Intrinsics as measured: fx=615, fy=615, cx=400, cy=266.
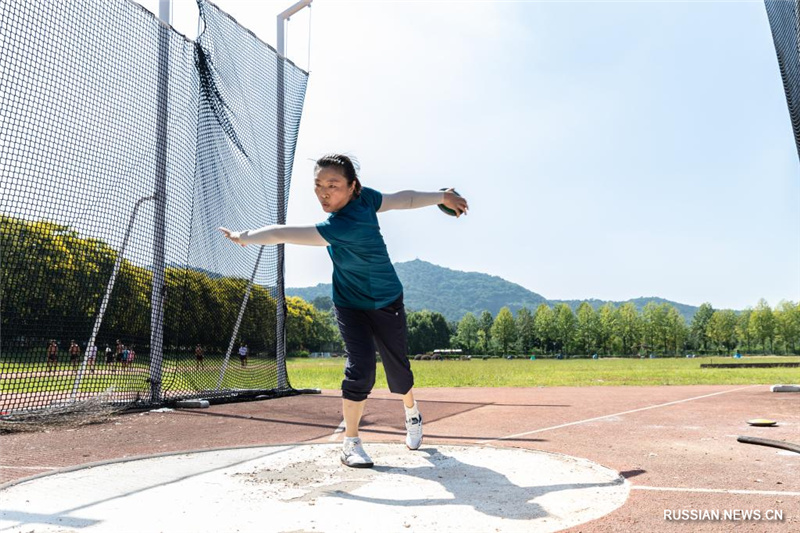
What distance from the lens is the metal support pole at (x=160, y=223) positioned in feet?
27.0

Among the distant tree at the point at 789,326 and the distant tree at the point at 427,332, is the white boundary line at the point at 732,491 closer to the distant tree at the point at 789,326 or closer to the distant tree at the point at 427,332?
the distant tree at the point at 789,326

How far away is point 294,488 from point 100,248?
640cm

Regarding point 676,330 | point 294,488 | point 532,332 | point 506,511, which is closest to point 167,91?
point 294,488

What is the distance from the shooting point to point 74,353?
8.08 metres

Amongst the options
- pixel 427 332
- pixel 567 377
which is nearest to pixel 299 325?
pixel 427 332

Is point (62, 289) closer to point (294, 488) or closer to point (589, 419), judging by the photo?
point (294, 488)

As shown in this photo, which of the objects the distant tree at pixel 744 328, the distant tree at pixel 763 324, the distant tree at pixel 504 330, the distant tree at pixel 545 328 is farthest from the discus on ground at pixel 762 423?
the distant tree at pixel 504 330

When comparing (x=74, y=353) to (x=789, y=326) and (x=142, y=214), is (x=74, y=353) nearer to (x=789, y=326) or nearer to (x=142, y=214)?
(x=142, y=214)

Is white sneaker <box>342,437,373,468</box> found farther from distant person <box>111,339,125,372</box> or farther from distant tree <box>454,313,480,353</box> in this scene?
distant tree <box>454,313,480,353</box>

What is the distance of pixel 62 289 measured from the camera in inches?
312

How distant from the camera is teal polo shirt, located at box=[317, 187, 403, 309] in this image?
4.09m

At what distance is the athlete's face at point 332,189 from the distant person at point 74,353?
5.05m

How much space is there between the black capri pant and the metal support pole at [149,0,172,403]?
15.7ft

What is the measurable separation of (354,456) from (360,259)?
128 cm
